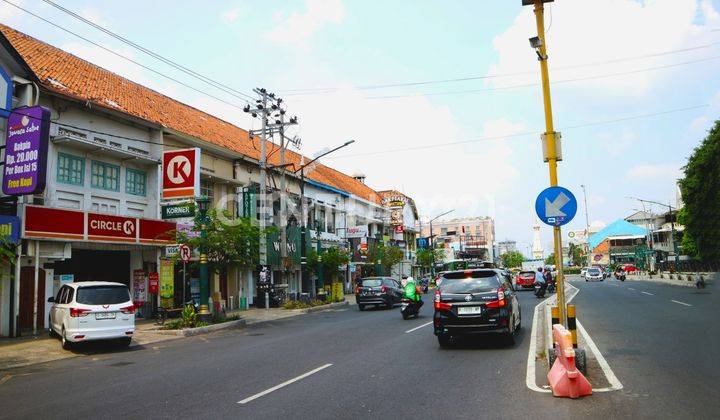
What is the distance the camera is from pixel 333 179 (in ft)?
165

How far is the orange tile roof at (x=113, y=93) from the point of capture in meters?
20.2

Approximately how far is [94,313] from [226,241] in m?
6.75

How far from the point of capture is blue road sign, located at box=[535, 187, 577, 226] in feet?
29.0

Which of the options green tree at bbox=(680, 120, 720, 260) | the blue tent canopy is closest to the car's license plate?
green tree at bbox=(680, 120, 720, 260)

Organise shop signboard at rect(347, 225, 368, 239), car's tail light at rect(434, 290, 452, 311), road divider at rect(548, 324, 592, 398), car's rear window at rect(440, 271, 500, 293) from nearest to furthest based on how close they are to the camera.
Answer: road divider at rect(548, 324, 592, 398), car's tail light at rect(434, 290, 452, 311), car's rear window at rect(440, 271, 500, 293), shop signboard at rect(347, 225, 368, 239)

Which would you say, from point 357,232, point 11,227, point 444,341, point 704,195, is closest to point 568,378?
point 444,341

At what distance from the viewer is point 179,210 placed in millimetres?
20969

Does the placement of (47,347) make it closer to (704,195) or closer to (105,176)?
(105,176)

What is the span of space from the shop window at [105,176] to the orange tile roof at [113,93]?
236 centimetres

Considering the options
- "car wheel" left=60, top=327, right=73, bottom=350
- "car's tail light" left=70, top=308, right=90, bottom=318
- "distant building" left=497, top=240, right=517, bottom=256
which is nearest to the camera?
"car's tail light" left=70, top=308, right=90, bottom=318

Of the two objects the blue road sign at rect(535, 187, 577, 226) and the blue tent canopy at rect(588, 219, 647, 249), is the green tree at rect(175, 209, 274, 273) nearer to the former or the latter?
the blue road sign at rect(535, 187, 577, 226)

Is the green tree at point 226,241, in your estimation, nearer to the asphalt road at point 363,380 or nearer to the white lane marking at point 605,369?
the asphalt road at point 363,380

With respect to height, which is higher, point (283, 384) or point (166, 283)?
point (166, 283)

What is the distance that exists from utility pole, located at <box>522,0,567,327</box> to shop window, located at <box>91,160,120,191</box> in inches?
699
